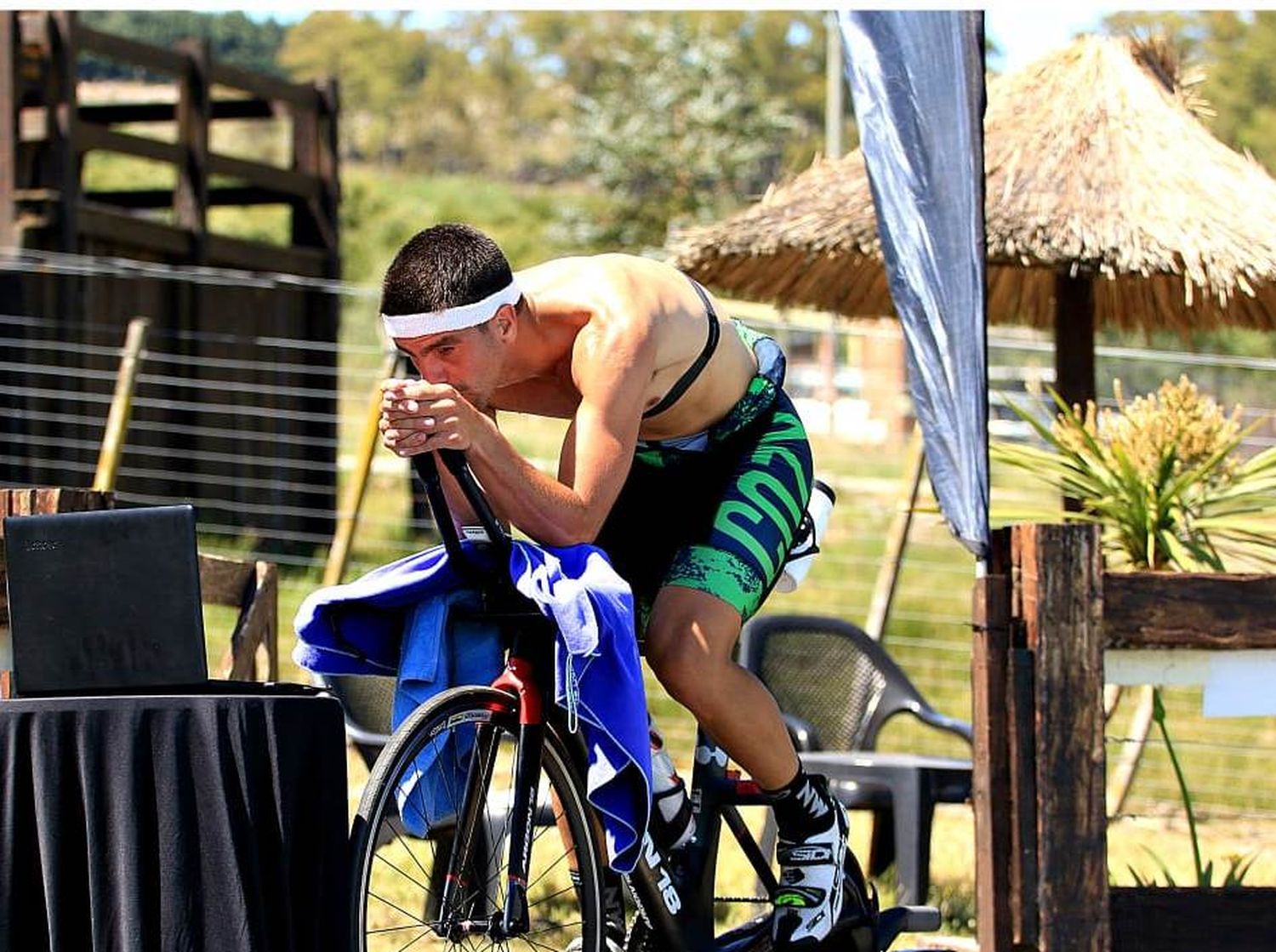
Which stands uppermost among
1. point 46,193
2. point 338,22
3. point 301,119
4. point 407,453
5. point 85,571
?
point 338,22

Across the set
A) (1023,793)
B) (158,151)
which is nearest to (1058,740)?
(1023,793)

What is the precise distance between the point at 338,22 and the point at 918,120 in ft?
274

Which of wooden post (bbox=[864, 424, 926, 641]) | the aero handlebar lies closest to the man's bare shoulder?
the aero handlebar

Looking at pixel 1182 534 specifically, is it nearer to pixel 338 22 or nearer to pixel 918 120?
pixel 918 120

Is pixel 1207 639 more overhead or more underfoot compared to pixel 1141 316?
more underfoot

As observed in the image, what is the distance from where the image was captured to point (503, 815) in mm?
4059

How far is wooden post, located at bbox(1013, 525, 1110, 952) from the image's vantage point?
13.0ft

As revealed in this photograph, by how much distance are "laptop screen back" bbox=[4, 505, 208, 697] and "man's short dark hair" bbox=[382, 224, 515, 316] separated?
0.58 meters

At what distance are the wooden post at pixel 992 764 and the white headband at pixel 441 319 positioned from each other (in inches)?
51.7

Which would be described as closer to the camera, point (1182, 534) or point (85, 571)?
point (85, 571)

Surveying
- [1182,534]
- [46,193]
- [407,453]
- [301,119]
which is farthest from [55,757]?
[301,119]

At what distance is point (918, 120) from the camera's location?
426cm

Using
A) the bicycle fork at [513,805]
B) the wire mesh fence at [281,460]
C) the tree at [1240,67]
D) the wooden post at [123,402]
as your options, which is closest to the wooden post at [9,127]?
the wire mesh fence at [281,460]

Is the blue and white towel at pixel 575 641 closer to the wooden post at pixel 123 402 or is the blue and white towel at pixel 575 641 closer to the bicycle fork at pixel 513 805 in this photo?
the bicycle fork at pixel 513 805
